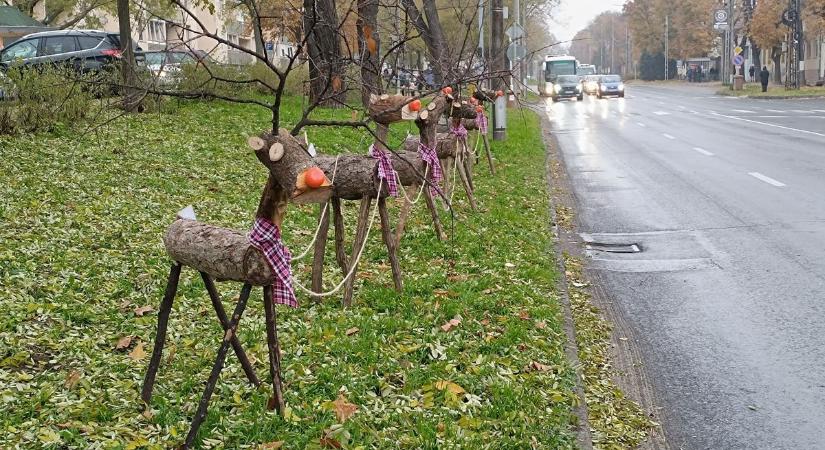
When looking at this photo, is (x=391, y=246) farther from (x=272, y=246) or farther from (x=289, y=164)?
(x=289, y=164)

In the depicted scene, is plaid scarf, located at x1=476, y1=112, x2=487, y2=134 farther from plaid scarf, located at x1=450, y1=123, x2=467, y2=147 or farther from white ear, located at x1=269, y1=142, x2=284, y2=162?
white ear, located at x1=269, y1=142, x2=284, y2=162

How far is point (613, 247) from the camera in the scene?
11562mm

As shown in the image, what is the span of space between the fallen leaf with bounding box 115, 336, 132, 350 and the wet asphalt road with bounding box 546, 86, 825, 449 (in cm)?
336

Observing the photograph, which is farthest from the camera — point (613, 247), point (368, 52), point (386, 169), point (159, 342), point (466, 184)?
point (466, 184)

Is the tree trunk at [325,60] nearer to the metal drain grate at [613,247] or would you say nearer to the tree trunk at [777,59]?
the metal drain grate at [613,247]

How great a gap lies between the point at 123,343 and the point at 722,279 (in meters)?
5.42

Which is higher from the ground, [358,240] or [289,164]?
[289,164]

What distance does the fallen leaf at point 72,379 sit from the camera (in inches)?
228

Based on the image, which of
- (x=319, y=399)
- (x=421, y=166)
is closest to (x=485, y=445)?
(x=319, y=399)

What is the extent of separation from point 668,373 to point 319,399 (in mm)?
2412

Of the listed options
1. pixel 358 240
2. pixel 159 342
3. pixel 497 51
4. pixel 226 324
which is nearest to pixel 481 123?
pixel 497 51

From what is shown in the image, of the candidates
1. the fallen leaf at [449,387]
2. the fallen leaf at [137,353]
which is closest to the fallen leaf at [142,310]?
the fallen leaf at [137,353]

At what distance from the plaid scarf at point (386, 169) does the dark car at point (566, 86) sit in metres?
50.9

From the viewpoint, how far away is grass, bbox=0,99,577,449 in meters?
5.29
